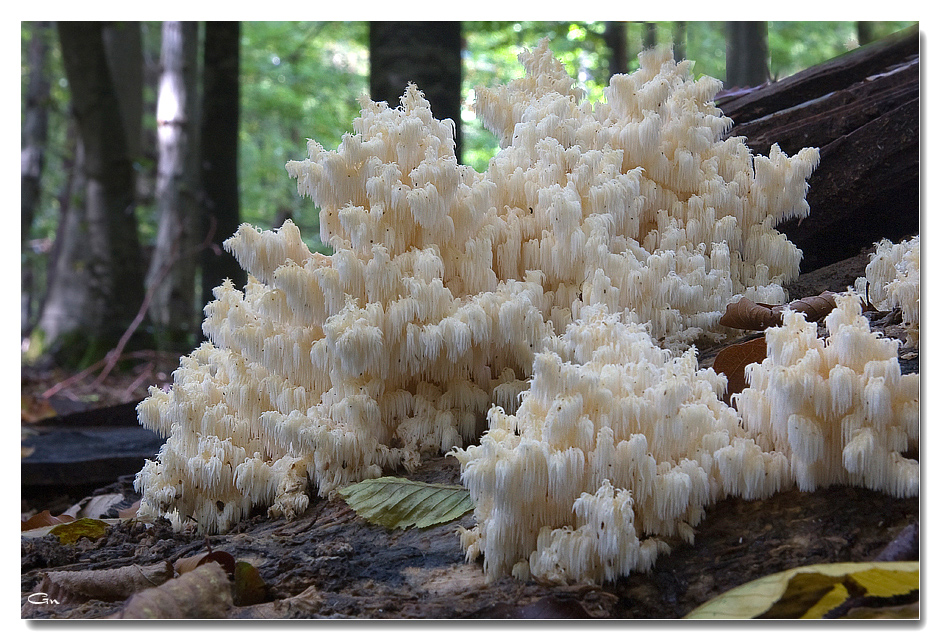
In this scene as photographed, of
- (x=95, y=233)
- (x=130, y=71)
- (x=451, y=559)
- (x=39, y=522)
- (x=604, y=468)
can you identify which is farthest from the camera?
(x=130, y=71)

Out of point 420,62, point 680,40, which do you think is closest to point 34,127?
point 420,62

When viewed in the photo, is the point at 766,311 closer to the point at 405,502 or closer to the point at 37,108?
the point at 405,502

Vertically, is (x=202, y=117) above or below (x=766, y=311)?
above

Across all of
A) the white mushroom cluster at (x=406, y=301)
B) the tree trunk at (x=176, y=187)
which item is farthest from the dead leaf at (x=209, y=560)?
the tree trunk at (x=176, y=187)

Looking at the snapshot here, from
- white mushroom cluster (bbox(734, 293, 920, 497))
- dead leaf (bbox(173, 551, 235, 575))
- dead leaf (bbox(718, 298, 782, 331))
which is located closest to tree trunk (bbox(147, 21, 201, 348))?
dead leaf (bbox(173, 551, 235, 575))

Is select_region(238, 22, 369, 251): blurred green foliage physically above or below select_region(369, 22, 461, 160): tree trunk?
above

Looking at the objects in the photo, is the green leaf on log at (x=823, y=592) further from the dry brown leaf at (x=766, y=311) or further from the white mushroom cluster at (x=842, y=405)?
the dry brown leaf at (x=766, y=311)

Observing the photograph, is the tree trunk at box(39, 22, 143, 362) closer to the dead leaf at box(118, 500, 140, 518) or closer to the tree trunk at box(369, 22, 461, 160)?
the dead leaf at box(118, 500, 140, 518)

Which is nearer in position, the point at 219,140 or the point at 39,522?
the point at 39,522

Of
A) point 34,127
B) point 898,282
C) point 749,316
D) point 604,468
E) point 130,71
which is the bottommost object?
point 604,468
